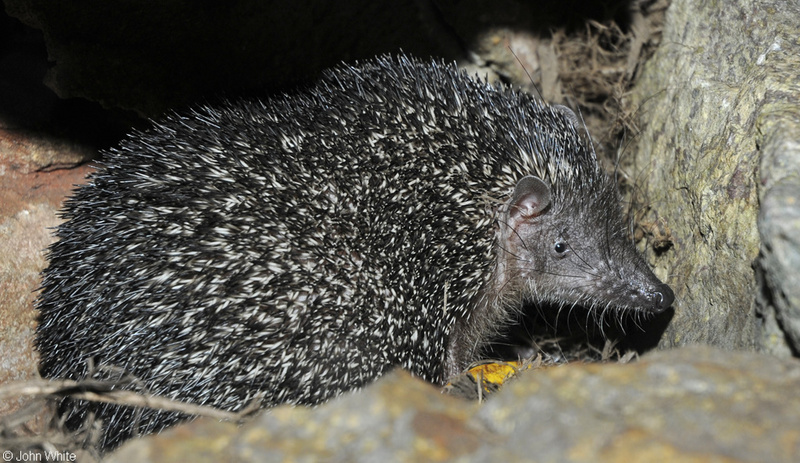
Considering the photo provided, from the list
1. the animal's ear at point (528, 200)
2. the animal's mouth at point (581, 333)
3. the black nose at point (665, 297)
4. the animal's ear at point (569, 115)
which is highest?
the animal's ear at point (569, 115)

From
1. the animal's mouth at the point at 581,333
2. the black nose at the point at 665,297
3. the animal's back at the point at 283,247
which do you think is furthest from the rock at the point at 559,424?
the animal's mouth at the point at 581,333

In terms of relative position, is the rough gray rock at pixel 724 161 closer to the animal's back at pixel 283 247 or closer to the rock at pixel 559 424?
the rock at pixel 559 424

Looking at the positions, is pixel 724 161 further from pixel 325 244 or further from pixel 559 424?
pixel 559 424

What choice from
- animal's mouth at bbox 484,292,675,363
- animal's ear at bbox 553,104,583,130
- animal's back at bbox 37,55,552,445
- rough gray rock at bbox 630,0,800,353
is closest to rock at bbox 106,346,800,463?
rough gray rock at bbox 630,0,800,353

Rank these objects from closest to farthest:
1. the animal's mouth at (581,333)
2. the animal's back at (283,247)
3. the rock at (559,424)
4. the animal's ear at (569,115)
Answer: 1. the rock at (559,424)
2. the animal's back at (283,247)
3. the animal's mouth at (581,333)
4. the animal's ear at (569,115)

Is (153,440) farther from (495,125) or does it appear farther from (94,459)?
(495,125)

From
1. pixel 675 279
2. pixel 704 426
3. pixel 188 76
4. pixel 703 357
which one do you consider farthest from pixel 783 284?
pixel 188 76
